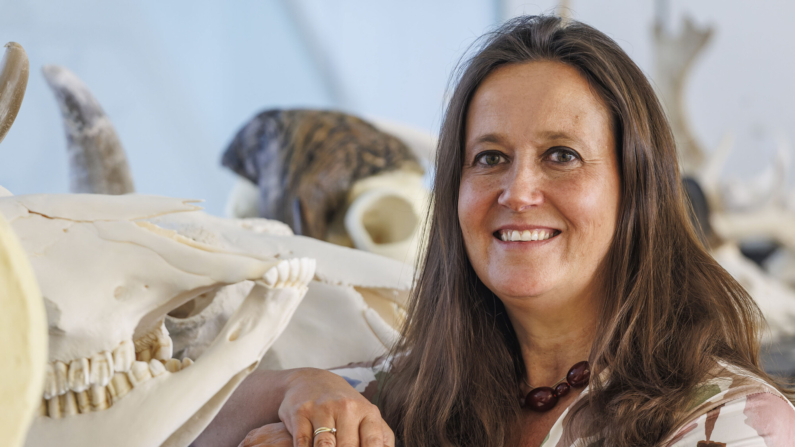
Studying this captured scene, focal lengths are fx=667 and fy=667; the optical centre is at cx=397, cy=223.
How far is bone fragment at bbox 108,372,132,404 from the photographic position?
2.19 feet

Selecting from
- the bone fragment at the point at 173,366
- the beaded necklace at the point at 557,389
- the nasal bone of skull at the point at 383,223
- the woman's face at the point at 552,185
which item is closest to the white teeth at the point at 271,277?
the bone fragment at the point at 173,366

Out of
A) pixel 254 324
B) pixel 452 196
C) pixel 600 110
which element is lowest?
pixel 254 324

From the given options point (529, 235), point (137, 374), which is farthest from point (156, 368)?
point (529, 235)

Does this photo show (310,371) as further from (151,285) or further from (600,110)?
(600,110)

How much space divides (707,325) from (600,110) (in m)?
0.28

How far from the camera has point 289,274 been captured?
721 mm

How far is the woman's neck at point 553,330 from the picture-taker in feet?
2.82

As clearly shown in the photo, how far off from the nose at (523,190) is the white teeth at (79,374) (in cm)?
49

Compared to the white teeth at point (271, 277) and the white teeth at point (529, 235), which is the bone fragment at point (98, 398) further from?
the white teeth at point (529, 235)

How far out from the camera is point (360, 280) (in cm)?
115

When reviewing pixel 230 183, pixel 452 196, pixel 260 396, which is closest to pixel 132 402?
pixel 260 396

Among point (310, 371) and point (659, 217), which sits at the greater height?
point (659, 217)

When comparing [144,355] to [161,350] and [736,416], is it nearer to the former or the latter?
[161,350]

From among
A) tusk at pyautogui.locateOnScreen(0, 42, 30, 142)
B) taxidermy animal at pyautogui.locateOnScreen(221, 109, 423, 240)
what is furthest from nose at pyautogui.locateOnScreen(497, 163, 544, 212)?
taxidermy animal at pyautogui.locateOnScreen(221, 109, 423, 240)
